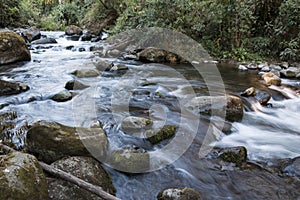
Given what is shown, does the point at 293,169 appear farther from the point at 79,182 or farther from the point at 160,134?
the point at 79,182

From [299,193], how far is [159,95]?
3.46 m

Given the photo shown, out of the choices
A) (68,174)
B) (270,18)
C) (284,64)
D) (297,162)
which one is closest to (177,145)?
(297,162)

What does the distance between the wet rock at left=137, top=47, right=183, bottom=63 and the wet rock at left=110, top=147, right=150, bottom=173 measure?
6082 mm

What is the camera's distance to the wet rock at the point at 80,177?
2301mm

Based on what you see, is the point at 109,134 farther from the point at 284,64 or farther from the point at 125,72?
the point at 284,64

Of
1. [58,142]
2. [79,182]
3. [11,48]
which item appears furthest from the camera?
[11,48]

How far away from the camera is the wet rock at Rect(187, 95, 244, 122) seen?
452 centimetres

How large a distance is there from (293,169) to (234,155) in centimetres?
68

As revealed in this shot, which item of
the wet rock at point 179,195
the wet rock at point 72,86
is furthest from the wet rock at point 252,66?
the wet rock at point 179,195

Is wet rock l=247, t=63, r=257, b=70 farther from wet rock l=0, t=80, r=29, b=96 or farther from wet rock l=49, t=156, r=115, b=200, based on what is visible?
wet rock l=49, t=156, r=115, b=200

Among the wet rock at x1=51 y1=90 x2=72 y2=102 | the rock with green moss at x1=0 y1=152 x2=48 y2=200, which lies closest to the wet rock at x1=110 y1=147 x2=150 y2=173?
the rock with green moss at x1=0 y1=152 x2=48 y2=200

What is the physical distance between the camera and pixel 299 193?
274cm

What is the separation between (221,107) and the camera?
14.8 feet

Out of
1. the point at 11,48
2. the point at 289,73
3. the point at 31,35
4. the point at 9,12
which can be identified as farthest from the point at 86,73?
the point at 9,12
